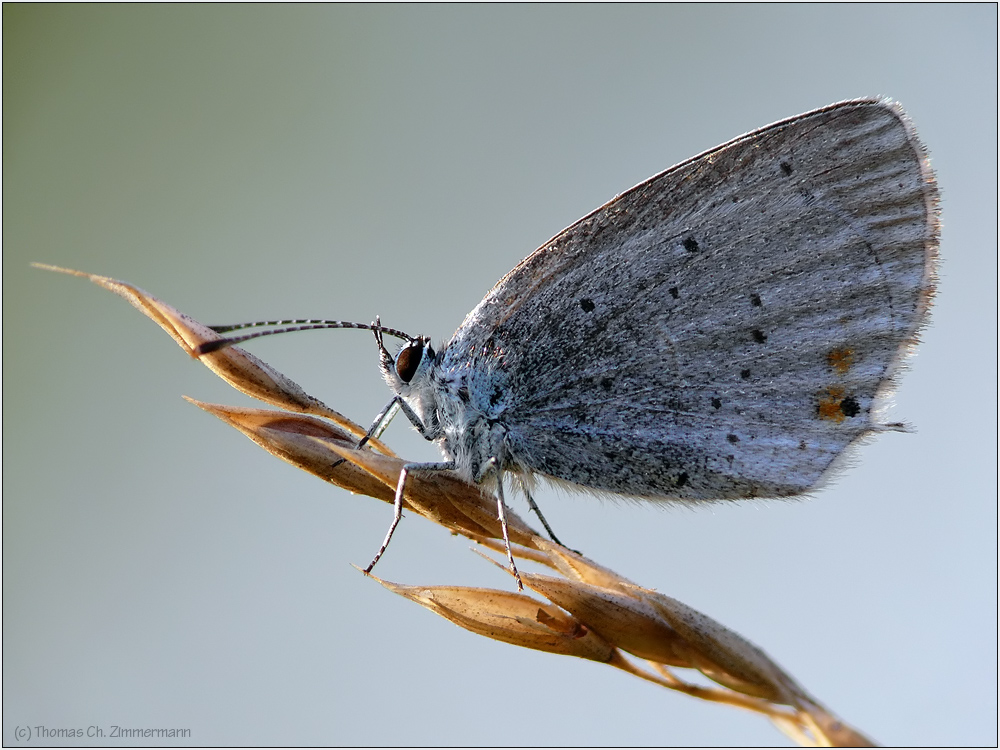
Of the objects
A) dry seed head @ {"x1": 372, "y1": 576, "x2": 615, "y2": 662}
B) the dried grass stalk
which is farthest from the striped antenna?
dry seed head @ {"x1": 372, "y1": 576, "x2": 615, "y2": 662}

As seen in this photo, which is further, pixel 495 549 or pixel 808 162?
pixel 808 162

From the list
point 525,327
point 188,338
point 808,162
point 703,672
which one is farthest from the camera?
point 525,327

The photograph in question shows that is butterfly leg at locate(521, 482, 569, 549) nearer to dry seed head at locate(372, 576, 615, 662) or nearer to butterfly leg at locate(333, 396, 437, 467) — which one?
butterfly leg at locate(333, 396, 437, 467)

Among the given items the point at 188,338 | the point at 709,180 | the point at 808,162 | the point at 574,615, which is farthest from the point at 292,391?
the point at 808,162

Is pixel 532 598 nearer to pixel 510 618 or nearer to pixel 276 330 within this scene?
pixel 510 618

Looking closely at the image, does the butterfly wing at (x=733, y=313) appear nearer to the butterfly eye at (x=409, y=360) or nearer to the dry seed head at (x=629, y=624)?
the butterfly eye at (x=409, y=360)

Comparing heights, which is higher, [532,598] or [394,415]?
[394,415]

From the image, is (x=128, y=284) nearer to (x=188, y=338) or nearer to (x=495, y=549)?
(x=188, y=338)

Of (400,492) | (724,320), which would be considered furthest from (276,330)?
(724,320)
